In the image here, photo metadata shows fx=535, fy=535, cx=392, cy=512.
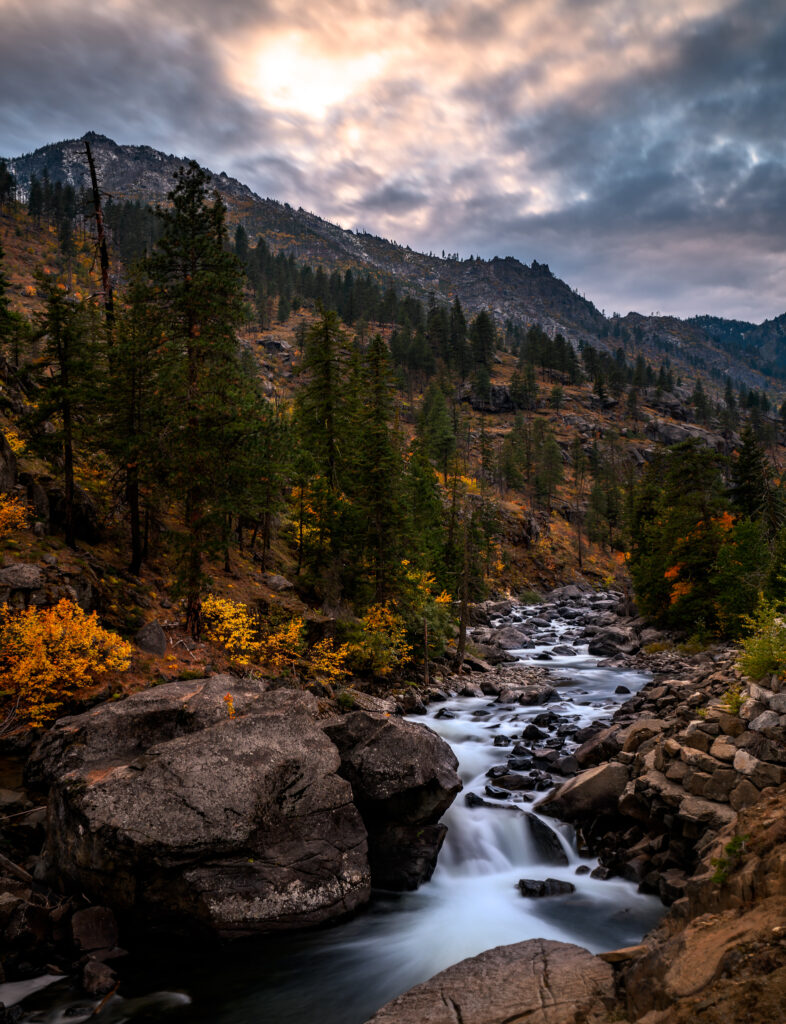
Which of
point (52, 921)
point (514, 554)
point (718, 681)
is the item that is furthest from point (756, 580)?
point (514, 554)

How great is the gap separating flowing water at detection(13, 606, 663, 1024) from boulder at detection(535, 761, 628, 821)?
517 millimetres

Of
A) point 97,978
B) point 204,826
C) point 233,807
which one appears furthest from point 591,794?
point 97,978

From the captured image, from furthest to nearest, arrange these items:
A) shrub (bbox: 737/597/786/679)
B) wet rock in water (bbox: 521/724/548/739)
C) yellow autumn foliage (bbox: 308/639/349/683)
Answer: yellow autumn foliage (bbox: 308/639/349/683) → wet rock in water (bbox: 521/724/548/739) → shrub (bbox: 737/597/786/679)

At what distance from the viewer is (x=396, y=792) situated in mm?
13336

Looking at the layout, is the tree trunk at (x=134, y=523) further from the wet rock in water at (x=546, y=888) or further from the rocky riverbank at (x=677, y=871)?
the wet rock in water at (x=546, y=888)

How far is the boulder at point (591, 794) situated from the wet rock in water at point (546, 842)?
1.92ft

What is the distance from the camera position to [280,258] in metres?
160

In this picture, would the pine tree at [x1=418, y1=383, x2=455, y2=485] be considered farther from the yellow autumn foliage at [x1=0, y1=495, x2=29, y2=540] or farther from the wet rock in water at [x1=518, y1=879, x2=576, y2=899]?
the wet rock in water at [x1=518, y1=879, x2=576, y2=899]

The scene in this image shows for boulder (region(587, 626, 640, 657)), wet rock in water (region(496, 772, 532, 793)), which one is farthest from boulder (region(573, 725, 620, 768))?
boulder (region(587, 626, 640, 657))

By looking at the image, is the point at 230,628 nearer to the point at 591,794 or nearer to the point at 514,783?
the point at 514,783

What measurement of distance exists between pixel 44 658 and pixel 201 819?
6.02 m

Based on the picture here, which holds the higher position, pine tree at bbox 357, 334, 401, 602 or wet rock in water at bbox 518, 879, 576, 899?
pine tree at bbox 357, 334, 401, 602

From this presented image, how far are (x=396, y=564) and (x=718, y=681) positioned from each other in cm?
1499

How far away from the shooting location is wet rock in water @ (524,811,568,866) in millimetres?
13891
